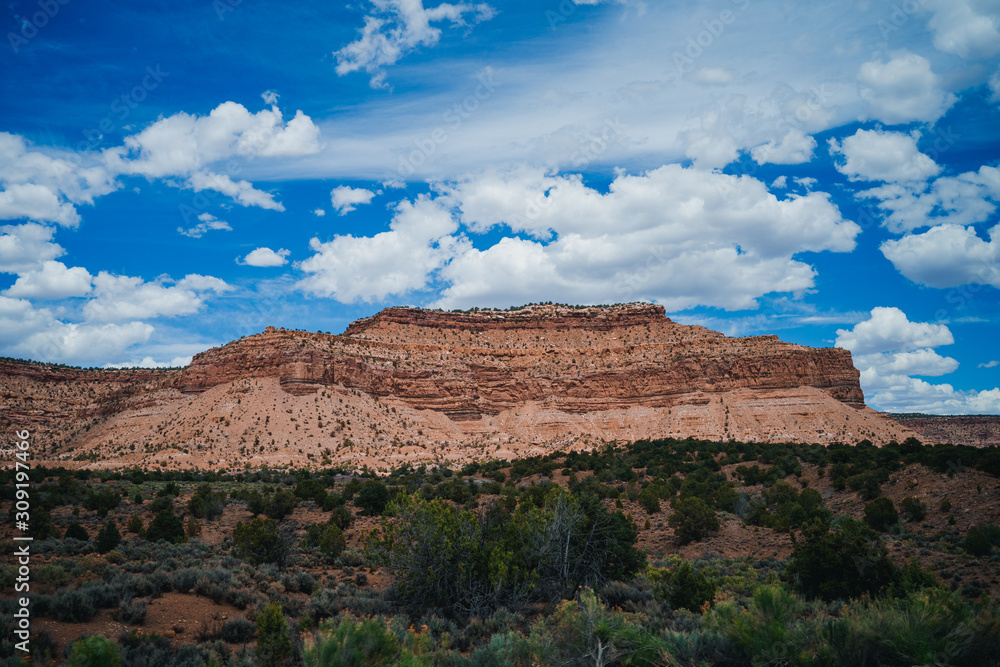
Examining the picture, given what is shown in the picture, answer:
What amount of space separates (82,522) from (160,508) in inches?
108

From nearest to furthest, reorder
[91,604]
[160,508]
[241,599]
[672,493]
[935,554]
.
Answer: [91,604] → [241,599] → [935,554] → [160,508] → [672,493]

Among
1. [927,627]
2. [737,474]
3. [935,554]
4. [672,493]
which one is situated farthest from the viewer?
[737,474]

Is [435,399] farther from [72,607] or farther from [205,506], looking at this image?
[72,607]

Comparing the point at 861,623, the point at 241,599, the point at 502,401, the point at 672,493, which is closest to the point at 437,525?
the point at 241,599

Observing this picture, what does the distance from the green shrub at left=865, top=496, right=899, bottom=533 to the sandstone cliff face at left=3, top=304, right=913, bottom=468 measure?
121 ft

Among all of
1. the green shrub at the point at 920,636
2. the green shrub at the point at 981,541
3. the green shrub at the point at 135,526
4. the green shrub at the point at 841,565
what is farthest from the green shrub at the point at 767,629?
the green shrub at the point at 135,526

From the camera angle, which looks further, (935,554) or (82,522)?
(82,522)

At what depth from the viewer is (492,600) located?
35.9 ft

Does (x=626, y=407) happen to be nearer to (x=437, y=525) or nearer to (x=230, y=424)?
(x=230, y=424)

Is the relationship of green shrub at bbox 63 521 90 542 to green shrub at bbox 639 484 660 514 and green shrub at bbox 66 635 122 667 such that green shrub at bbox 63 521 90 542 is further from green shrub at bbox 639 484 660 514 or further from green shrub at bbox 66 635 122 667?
green shrub at bbox 639 484 660 514

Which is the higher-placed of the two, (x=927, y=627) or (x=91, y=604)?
(x=927, y=627)

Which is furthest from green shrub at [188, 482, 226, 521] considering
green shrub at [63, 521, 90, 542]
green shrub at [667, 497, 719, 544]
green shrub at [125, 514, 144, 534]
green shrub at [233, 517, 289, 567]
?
green shrub at [667, 497, 719, 544]

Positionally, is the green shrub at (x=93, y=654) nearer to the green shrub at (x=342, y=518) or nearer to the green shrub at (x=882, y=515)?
the green shrub at (x=342, y=518)

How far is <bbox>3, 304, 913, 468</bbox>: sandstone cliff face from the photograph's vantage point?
5188 cm
